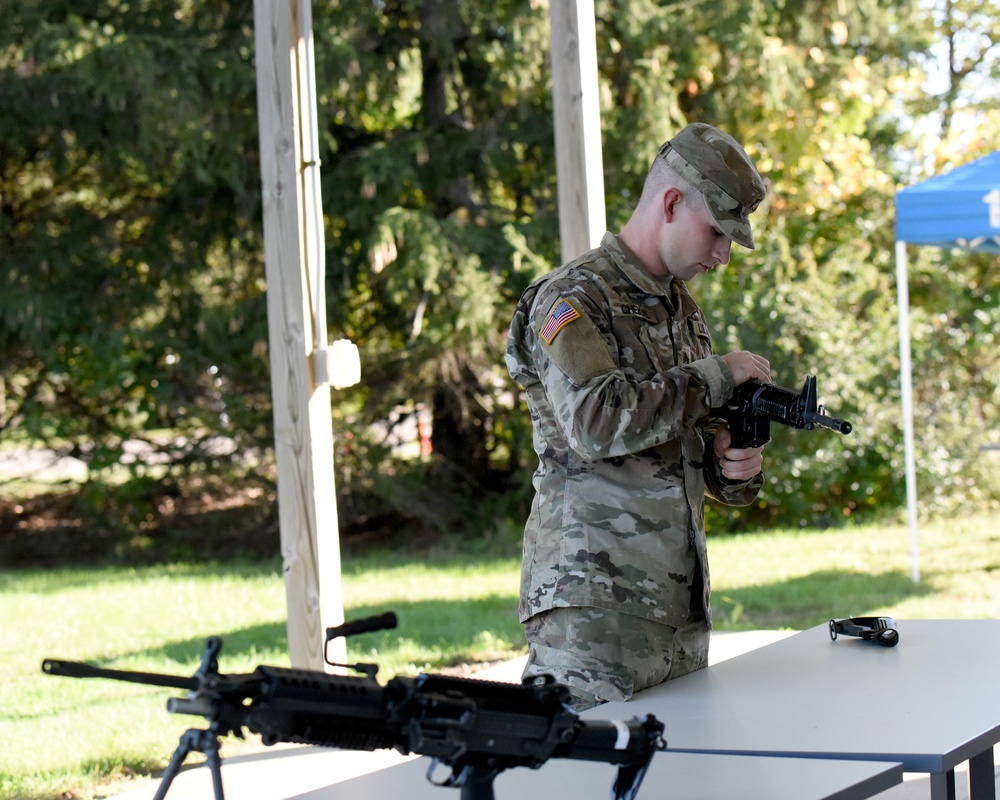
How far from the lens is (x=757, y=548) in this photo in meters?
10.3

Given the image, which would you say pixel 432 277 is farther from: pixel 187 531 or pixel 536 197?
pixel 187 531

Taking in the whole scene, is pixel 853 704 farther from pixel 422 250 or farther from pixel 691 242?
pixel 422 250

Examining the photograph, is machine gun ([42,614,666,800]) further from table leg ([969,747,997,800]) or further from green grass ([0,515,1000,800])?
green grass ([0,515,1000,800])

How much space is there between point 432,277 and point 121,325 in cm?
329

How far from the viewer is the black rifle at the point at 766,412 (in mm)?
2502

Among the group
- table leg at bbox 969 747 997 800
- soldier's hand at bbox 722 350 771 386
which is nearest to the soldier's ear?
soldier's hand at bbox 722 350 771 386

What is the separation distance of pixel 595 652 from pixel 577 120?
2481 mm

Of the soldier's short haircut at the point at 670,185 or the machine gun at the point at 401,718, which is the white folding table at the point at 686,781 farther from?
the soldier's short haircut at the point at 670,185

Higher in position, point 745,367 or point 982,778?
point 745,367

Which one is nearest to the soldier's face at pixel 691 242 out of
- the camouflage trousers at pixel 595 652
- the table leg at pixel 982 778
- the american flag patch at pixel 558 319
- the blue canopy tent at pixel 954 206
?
the american flag patch at pixel 558 319

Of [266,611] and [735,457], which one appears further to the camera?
[266,611]

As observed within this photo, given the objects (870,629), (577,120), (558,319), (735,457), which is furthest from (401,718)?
(577,120)

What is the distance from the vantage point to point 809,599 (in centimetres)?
810

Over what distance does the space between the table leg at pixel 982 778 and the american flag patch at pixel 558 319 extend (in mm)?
1373
